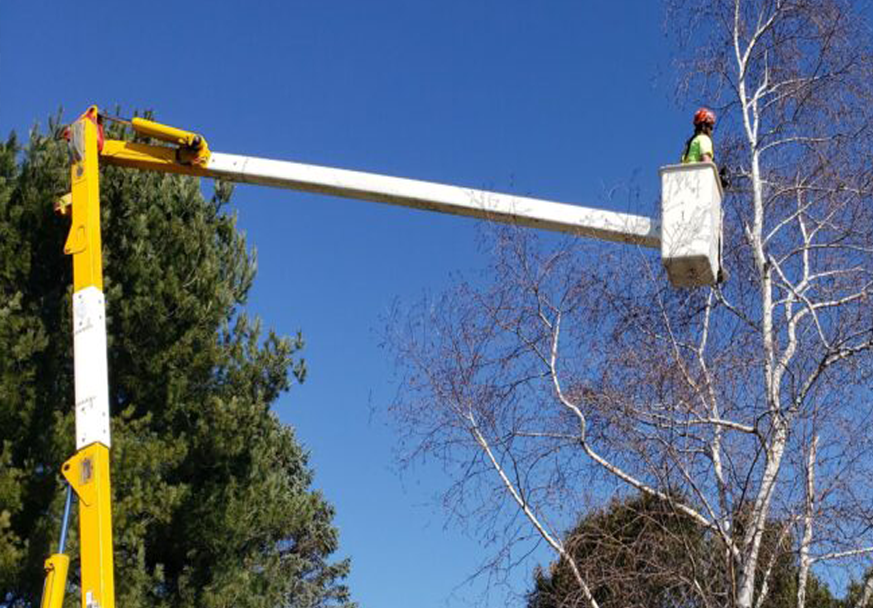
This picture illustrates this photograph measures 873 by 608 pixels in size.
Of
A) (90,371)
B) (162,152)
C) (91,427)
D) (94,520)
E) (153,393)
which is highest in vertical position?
(153,393)

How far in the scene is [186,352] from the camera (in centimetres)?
1240

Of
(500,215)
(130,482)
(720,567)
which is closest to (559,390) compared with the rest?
(720,567)

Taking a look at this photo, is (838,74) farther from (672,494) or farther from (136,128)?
(136,128)

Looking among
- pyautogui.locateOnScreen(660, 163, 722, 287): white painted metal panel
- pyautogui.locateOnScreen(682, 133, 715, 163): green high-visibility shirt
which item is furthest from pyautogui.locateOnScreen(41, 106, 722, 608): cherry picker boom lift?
pyautogui.locateOnScreen(682, 133, 715, 163): green high-visibility shirt

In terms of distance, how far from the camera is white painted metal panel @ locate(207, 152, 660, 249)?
6.42 metres

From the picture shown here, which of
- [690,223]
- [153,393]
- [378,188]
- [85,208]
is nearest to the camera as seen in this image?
[690,223]

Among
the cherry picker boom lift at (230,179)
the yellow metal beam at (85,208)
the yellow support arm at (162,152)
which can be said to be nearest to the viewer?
the cherry picker boom lift at (230,179)

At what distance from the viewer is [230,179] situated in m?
7.88

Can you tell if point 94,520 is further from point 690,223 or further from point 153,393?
point 153,393

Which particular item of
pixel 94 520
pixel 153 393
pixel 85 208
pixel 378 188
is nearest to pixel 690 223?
pixel 378 188

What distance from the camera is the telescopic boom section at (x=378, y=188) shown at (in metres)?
6.46

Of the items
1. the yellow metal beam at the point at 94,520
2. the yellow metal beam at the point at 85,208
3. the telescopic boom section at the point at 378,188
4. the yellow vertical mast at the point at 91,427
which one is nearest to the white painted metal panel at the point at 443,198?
the telescopic boom section at the point at 378,188

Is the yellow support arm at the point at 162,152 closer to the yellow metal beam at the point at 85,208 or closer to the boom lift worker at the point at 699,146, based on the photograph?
the yellow metal beam at the point at 85,208

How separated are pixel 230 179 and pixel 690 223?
11.1ft
